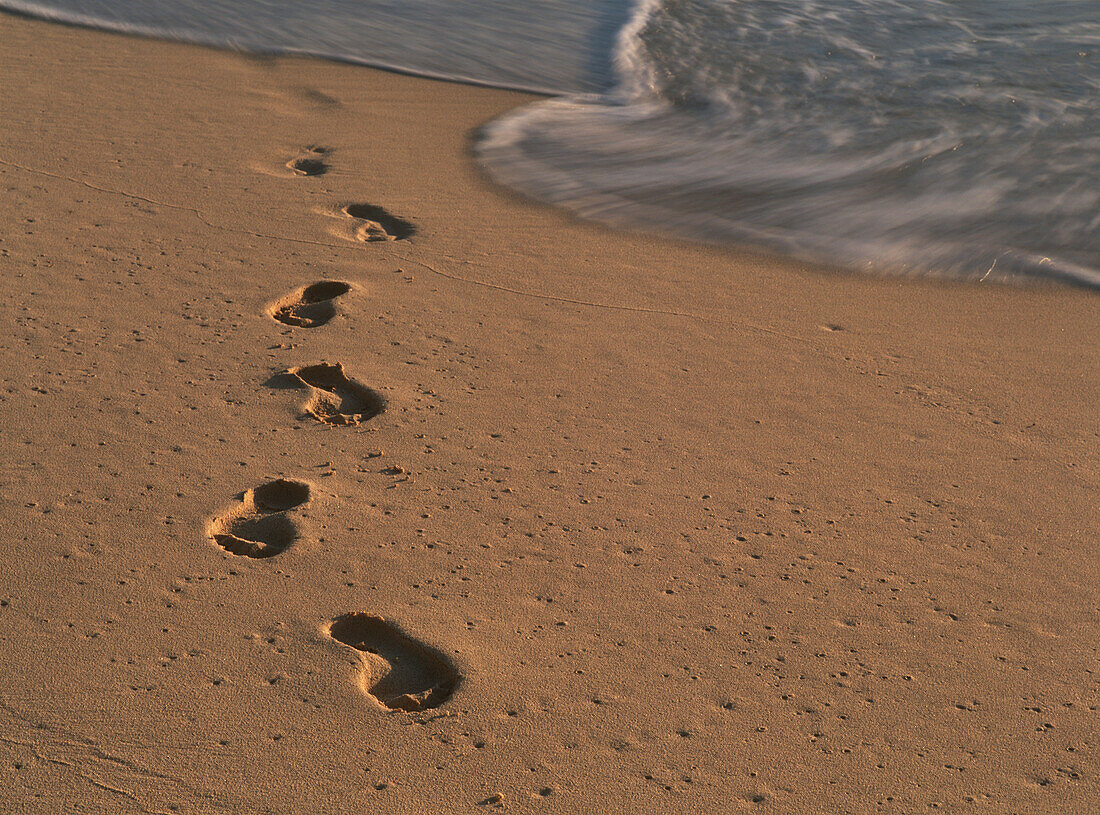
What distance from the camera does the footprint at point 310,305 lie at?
142 inches

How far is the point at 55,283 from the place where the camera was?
11.9 ft

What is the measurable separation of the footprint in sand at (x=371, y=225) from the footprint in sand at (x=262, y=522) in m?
1.65

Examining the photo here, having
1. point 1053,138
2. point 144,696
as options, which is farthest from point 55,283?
point 1053,138

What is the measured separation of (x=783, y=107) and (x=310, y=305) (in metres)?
4.09

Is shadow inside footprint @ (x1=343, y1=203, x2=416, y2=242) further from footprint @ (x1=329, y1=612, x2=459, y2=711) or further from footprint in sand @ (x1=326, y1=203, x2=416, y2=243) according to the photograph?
footprint @ (x1=329, y1=612, x2=459, y2=711)

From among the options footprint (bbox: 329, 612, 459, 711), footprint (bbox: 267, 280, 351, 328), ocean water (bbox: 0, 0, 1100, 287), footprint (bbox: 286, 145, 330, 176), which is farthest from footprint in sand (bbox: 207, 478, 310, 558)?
ocean water (bbox: 0, 0, 1100, 287)

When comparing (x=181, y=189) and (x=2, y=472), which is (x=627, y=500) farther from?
(x=181, y=189)

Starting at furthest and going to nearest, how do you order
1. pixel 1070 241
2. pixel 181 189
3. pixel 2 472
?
1. pixel 1070 241
2. pixel 181 189
3. pixel 2 472

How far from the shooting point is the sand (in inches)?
86.9

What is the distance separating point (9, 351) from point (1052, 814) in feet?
10.8

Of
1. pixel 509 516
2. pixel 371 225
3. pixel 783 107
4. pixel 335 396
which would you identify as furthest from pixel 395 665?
pixel 783 107

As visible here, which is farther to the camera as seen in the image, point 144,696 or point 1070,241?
point 1070,241

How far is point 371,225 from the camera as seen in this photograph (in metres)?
4.34

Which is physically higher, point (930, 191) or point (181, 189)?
point (930, 191)
